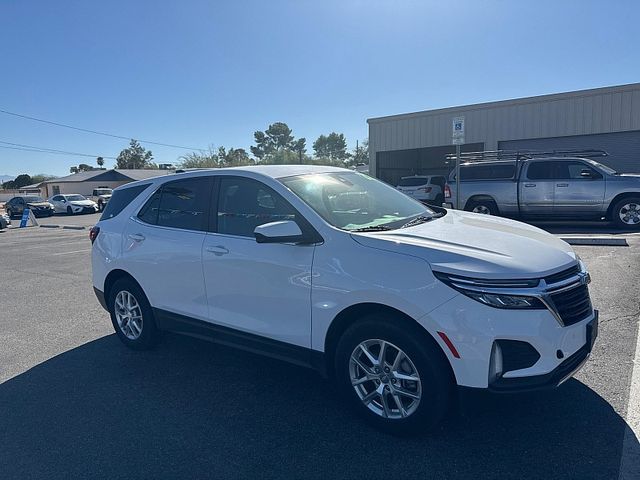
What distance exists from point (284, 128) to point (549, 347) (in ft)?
295

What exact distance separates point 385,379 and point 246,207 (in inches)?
69.6

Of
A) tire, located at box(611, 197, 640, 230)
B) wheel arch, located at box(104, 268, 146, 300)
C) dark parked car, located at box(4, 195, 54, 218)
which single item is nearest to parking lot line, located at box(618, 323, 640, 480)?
wheel arch, located at box(104, 268, 146, 300)

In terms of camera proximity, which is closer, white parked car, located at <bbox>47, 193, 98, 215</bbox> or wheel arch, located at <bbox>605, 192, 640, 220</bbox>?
wheel arch, located at <bbox>605, 192, 640, 220</bbox>

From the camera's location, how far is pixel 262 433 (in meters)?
3.22

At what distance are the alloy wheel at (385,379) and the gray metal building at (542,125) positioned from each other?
55.4ft

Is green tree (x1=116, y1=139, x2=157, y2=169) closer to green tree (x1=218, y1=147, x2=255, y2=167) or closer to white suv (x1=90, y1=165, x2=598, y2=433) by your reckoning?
green tree (x1=218, y1=147, x2=255, y2=167)

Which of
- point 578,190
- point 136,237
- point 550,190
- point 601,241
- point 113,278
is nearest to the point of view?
point 136,237

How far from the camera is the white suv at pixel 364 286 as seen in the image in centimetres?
274

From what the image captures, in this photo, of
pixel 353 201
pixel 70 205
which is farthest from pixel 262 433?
pixel 70 205

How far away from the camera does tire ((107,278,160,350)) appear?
186 inches

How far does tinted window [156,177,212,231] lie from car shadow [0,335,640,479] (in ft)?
4.44

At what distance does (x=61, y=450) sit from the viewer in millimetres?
3107

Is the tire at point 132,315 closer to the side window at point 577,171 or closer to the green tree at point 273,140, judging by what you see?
the side window at point 577,171

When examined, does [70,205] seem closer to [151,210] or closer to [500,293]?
[151,210]
